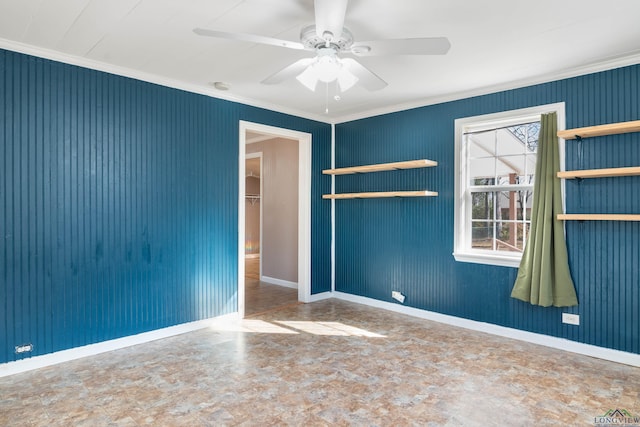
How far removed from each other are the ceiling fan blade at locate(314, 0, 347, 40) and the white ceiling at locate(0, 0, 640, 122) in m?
0.32

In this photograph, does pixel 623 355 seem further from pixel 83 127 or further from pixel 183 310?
pixel 83 127

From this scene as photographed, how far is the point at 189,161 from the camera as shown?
4113mm

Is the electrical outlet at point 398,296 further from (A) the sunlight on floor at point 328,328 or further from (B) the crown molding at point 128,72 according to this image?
(B) the crown molding at point 128,72

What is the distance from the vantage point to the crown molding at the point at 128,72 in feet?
10.1

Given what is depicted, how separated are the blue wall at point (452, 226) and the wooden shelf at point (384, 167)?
6.1 inches

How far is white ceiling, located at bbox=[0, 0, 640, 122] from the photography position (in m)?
2.48

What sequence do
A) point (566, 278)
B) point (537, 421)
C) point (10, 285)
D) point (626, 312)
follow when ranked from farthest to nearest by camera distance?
point (566, 278) → point (626, 312) → point (10, 285) → point (537, 421)

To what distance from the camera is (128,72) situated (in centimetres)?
364

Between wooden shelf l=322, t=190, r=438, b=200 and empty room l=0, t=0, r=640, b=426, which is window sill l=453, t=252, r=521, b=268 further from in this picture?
wooden shelf l=322, t=190, r=438, b=200

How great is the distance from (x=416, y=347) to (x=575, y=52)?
2.84 m

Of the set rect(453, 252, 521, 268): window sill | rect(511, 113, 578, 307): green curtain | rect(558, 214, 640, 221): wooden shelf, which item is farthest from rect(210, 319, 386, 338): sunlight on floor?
rect(558, 214, 640, 221): wooden shelf

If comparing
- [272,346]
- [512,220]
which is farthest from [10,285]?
[512,220]

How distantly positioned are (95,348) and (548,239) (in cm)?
418

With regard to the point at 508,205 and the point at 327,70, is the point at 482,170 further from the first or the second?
the point at 327,70
